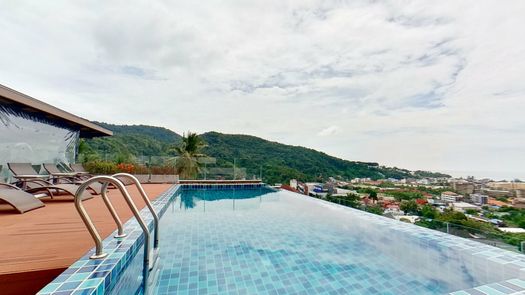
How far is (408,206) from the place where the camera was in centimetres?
550

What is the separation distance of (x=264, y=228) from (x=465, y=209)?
4.40 meters

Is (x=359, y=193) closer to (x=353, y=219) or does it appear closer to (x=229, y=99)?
(x=353, y=219)

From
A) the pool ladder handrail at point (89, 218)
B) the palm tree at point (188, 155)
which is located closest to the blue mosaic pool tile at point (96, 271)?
the pool ladder handrail at point (89, 218)

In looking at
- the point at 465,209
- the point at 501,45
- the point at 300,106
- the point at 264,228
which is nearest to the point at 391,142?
the point at 300,106

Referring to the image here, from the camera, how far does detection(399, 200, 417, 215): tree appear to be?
532 cm

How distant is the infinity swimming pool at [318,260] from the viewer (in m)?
2.84

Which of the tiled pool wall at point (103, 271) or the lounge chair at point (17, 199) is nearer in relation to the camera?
the tiled pool wall at point (103, 271)

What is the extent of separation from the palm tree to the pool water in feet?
25.5

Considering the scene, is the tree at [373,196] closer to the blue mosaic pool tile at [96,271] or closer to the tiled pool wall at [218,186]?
the blue mosaic pool tile at [96,271]

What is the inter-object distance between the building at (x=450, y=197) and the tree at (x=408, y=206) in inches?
52.6

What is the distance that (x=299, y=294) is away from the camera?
8.89 ft

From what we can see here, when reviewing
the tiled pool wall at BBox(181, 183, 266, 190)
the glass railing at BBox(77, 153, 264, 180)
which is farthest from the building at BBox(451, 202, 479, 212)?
the glass railing at BBox(77, 153, 264, 180)

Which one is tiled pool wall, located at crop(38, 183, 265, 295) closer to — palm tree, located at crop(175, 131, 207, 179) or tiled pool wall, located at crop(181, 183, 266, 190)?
tiled pool wall, located at crop(181, 183, 266, 190)

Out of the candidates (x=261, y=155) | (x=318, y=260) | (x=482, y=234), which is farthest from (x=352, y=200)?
(x=261, y=155)
